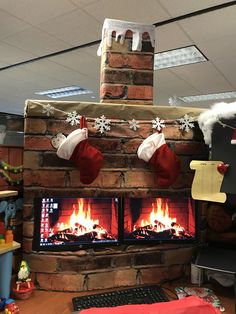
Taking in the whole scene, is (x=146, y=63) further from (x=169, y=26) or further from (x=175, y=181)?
(x=169, y=26)

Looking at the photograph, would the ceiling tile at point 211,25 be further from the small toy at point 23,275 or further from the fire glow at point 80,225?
the small toy at point 23,275

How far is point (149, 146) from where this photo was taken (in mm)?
1479

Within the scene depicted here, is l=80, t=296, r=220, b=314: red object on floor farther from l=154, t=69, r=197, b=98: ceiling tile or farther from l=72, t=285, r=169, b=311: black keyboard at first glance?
l=154, t=69, r=197, b=98: ceiling tile

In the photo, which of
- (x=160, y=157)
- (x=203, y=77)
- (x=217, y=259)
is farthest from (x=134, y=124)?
(x=203, y=77)

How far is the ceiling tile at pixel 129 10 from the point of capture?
218 centimetres

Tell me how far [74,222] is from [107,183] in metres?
0.27

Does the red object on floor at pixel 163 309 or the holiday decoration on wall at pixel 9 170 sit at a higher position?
the holiday decoration on wall at pixel 9 170

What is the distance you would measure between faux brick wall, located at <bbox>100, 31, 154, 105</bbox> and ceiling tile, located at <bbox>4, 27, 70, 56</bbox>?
58.2 inches

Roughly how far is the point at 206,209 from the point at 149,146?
56cm

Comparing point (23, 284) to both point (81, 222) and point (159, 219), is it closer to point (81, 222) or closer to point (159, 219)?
point (81, 222)

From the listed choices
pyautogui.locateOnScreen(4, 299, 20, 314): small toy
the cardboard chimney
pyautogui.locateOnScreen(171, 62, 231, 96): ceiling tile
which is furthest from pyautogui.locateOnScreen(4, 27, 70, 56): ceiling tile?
pyautogui.locateOnScreen(4, 299, 20, 314): small toy

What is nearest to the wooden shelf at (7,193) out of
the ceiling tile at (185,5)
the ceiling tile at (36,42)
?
the ceiling tile at (185,5)

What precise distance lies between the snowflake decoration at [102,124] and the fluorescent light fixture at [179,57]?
199cm

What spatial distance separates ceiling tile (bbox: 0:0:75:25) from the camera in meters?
2.25
